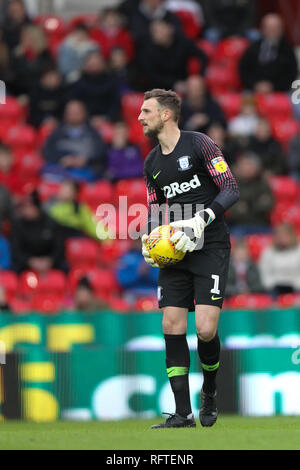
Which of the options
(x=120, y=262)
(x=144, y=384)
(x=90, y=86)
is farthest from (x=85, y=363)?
(x=90, y=86)

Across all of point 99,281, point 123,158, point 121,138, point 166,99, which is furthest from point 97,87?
point 166,99

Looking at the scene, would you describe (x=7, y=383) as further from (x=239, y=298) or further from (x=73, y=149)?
(x=73, y=149)

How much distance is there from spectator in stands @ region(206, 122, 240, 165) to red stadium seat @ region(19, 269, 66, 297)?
3.05 m

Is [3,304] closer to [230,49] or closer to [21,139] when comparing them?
[21,139]

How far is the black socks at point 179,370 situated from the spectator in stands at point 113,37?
10.8 m

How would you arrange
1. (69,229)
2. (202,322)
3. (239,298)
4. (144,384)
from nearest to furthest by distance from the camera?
1. (202,322)
2. (144,384)
3. (239,298)
4. (69,229)

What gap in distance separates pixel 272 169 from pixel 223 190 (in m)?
8.42

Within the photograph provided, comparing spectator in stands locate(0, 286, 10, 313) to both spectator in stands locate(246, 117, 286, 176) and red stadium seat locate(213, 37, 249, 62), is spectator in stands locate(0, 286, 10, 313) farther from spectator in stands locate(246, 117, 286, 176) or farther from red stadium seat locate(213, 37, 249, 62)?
red stadium seat locate(213, 37, 249, 62)

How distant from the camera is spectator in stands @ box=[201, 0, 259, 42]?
18688 millimetres

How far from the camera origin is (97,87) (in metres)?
16.2

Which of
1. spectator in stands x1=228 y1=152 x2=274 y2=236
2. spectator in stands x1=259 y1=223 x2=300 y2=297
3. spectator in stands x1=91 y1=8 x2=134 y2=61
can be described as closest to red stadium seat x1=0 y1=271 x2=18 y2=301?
spectator in stands x1=228 y1=152 x2=274 y2=236

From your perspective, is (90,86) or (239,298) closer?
(239,298)

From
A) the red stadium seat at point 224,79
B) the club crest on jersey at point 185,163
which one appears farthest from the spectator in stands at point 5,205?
the club crest on jersey at point 185,163

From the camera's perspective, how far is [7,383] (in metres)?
9.96
